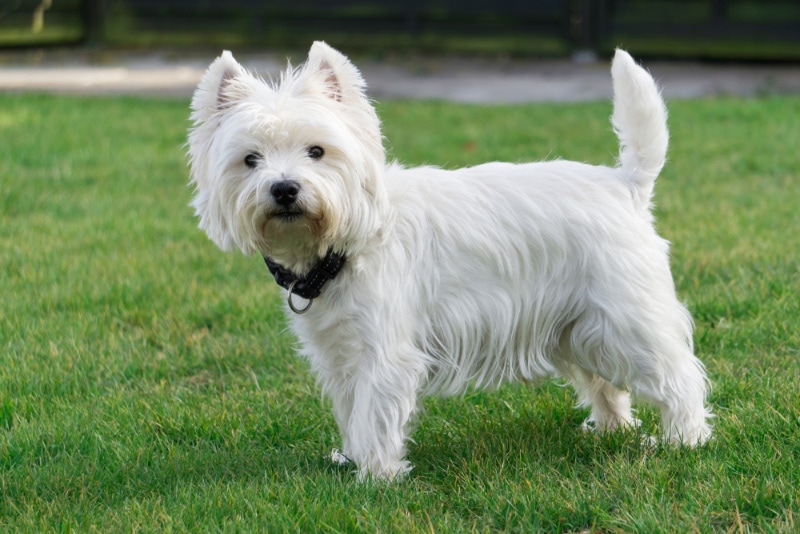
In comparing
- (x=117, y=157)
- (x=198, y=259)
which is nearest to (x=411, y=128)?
(x=117, y=157)

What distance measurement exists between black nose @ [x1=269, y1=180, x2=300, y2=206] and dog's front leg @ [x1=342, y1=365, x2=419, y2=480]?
24.8 inches

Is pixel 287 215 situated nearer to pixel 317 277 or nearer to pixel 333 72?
pixel 317 277

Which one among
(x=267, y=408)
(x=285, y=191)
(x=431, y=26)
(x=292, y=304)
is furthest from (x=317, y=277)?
(x=431, y=26)

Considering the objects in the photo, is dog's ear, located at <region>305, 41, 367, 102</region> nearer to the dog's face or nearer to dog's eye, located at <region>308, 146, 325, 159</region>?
the dog's face

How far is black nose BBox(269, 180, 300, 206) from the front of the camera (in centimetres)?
308

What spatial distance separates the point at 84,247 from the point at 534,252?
147 inches

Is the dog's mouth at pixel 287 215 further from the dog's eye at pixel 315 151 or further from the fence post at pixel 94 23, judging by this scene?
the fence post at pixel 94 23

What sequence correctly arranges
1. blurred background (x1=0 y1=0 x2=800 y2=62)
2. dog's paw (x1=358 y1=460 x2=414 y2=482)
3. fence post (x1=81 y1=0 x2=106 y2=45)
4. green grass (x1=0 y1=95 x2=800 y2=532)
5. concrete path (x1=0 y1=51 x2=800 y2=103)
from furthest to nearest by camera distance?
fence post (x1=81 y1=0 x2=106 y2=45), blurred background (x1=0 y1=0 x2=800 y2=62), concrete path (x1=0 y1=51 x2=800 y2=103), dog's paw (x1=358 y1=460 x2=414 y2=482), green grass (x1=0 y1=95 x2=800 y2=532)

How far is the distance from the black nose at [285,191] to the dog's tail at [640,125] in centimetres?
122

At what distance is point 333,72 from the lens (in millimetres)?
3330

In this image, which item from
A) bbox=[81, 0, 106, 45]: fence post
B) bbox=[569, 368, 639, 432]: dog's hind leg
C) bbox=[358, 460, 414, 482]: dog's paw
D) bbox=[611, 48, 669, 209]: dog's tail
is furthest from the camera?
bbox=[81, 0, 106, 45]: fence post

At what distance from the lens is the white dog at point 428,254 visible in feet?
10.5

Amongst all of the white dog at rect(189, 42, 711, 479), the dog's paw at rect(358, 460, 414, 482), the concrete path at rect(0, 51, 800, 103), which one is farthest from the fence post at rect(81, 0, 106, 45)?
the dog's paw at rect(358, 460, 414, 482)

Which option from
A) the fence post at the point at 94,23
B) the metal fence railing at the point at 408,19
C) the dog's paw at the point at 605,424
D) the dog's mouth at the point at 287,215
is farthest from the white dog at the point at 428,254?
the fence post at the point at 94,23
